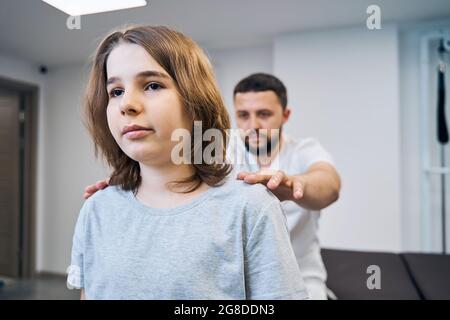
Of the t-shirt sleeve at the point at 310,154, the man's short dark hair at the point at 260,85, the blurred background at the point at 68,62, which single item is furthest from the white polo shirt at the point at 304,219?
the blurred background at the point at 68,62

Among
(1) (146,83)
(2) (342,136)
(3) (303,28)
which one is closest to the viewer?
(1) (146,83)

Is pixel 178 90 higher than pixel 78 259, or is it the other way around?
pixel 178 90

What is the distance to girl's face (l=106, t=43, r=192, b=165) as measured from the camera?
0.36m

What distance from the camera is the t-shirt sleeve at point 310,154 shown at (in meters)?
0.79

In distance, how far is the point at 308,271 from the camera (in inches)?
31.2

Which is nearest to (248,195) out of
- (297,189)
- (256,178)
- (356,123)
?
(256,178)

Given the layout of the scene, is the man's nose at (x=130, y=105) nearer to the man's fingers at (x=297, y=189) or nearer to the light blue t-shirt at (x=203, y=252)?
the light blue t-shirt at (x=203, y=252)

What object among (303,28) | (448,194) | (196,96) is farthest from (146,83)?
(448,194)

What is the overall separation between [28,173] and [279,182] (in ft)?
1.54

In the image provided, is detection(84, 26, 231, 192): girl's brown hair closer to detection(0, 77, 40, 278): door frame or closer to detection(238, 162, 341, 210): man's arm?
detection(238, 162, 341, 210): man's arm

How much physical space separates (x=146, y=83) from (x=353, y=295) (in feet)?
2.89

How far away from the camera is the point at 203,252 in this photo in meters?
0.38

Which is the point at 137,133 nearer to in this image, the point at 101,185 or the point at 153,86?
the point at 153,86

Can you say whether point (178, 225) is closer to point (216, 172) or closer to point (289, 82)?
point (216, 172)
